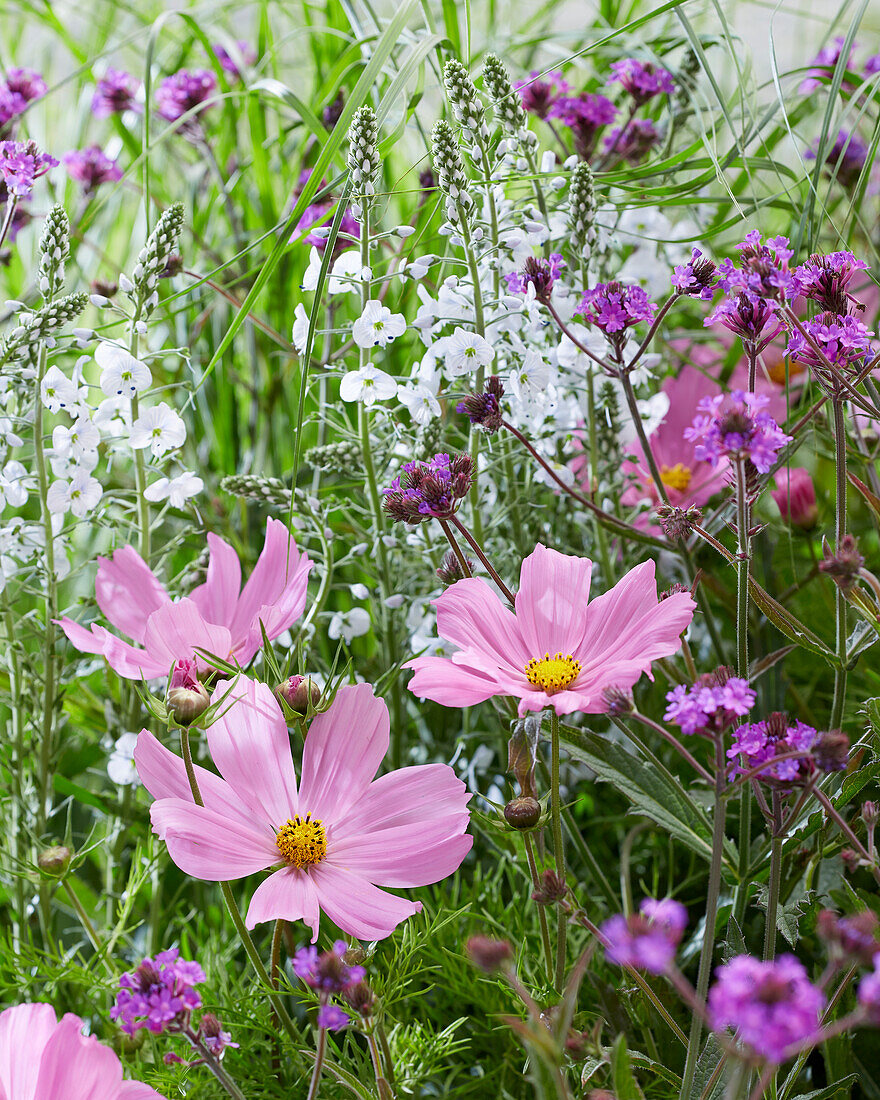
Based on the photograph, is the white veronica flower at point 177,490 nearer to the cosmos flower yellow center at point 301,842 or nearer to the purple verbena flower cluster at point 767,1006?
the cosmos flower yellow center at point 301,842

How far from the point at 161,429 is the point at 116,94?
1.83ft

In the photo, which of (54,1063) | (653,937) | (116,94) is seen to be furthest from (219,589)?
(116,94)

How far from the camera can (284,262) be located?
883 millimetres

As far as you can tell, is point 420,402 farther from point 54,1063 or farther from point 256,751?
point 54,1063

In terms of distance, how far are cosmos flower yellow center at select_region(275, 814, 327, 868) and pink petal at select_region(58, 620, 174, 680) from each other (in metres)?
0.09

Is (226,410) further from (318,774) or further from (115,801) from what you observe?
(318,774)

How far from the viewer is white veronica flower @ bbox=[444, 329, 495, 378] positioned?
479 mm

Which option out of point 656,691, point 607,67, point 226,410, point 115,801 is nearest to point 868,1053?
point 656,691

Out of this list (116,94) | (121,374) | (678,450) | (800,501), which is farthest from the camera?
(116,94)

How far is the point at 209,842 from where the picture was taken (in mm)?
385

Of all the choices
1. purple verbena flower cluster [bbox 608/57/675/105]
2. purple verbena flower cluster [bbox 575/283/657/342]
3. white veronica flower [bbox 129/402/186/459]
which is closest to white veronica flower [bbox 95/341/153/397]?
white veronica flower [bbox 129/402/186/459]

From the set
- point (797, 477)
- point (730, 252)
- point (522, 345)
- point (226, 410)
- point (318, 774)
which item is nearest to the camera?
point (318, 774)

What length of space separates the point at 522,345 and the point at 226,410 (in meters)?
0.36

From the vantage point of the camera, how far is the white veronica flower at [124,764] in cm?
54
